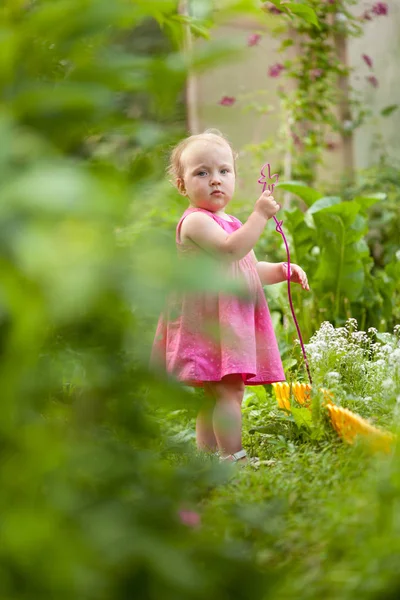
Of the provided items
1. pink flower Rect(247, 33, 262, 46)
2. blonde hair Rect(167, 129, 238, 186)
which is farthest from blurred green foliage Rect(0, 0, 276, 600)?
pink flower Rect(247, 33, 262, 46)

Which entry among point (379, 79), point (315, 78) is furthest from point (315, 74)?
point (379, 79)

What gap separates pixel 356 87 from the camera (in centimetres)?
705

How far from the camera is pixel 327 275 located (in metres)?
4.21

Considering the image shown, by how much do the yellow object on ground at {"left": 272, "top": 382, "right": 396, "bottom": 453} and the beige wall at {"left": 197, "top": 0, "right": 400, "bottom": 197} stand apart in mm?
3599

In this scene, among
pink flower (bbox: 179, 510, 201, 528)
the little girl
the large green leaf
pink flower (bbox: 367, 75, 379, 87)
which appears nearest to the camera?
pink flower (bbox: 179, 510, 201, 528)

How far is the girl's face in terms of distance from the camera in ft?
9.29

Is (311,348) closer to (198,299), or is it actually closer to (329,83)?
(198,299)

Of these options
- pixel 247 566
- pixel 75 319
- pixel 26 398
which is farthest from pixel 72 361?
pixel 247 566

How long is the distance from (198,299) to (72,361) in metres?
1.61

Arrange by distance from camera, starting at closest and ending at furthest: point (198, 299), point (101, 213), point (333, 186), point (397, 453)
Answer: point (101, 213)
point (397, 453)
point (198, 299)
point (333, 186)

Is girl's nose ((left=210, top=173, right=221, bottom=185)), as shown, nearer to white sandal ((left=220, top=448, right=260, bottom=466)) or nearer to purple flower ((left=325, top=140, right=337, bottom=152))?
white sandal ((left=220, top=448, right=260, bottom=466))

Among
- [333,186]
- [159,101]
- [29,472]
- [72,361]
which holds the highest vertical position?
[333,186]

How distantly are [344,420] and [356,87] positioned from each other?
5.20 meters

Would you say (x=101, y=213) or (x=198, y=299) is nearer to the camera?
(x=101, y=213)
